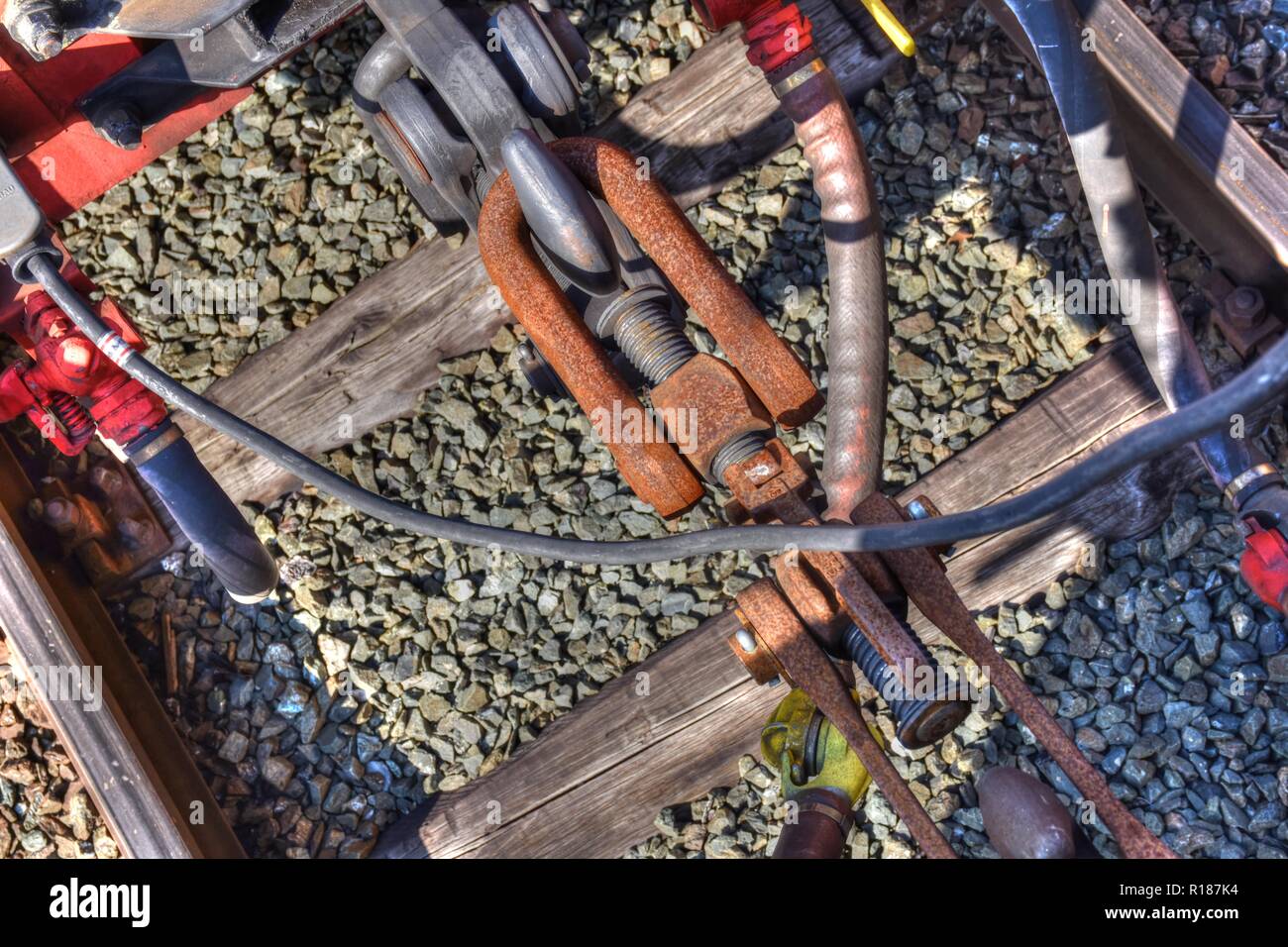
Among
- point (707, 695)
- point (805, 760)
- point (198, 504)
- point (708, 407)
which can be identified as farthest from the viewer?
point (707, 695)

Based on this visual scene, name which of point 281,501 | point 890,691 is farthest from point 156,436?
point 890,691

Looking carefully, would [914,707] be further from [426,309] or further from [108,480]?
[108,480]

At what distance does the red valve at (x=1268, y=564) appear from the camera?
2791 millimetres

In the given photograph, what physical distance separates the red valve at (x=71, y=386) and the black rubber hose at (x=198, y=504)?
68 millimetres

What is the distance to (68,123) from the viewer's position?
2.89 m

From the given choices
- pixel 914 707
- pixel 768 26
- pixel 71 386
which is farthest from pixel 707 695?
pixel 71 386

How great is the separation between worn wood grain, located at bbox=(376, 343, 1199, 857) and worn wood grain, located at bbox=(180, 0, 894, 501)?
1172mm

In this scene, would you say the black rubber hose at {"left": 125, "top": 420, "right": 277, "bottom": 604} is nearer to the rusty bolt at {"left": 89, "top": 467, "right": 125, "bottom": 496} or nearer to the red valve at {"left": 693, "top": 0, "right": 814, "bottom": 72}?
the rusty bolt at {"left": 89, "top": 467, "right": 125, "bottom": 496}

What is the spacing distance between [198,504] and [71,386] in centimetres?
45

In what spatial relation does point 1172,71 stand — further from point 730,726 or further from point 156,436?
point 156,436

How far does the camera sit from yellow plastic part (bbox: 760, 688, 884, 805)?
2705mm

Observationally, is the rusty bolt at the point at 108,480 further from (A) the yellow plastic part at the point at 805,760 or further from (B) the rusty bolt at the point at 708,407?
(A) the yellow plastic part at the point at 805,760

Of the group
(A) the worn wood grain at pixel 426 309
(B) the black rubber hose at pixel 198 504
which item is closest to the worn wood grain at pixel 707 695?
(B) the black rubber hose at pixel 198 504

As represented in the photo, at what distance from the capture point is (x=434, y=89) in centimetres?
298
